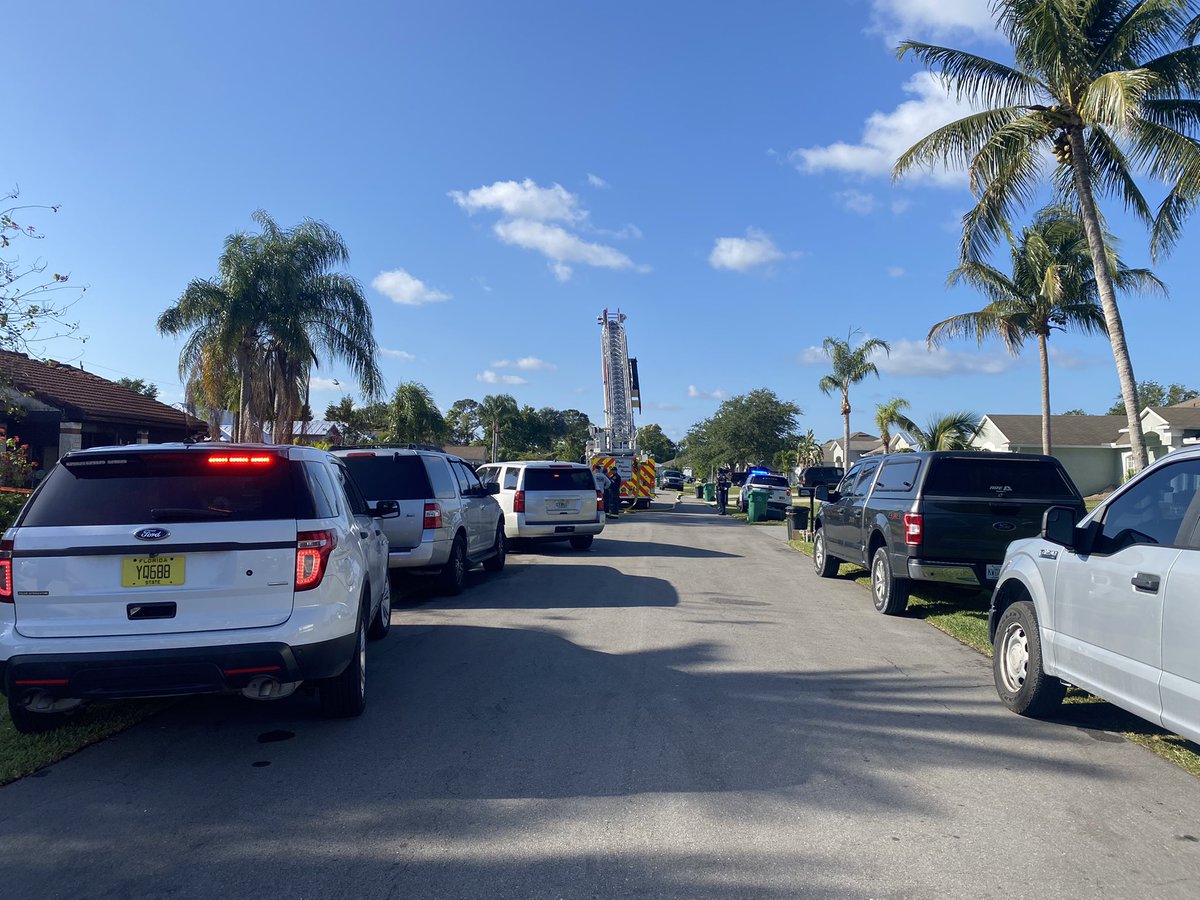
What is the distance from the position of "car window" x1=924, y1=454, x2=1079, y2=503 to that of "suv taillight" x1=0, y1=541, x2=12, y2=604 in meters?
8.44

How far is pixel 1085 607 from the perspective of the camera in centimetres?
546

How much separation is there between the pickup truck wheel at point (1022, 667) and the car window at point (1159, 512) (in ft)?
3.26

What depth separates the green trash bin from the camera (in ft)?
97.8

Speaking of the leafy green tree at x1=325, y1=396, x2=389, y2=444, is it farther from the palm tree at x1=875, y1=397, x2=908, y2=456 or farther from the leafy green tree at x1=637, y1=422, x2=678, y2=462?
the leafy green tree at x1=637, y1=422, x2=678, y2=462

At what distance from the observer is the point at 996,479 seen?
9.98m

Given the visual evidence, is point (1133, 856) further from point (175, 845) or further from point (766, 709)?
point (175, 845)

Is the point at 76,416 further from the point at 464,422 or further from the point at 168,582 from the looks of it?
the point at 464,422

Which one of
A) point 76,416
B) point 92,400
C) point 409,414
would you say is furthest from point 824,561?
point 409,414

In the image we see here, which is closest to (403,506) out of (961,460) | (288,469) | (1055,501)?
(288,469)

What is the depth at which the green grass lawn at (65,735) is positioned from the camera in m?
5.15

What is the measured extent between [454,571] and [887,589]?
5.39 metres

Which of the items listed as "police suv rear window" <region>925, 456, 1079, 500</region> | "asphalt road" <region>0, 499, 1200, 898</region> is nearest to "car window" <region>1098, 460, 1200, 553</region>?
"asphalt road" <region>0, 499, 1200, 898</region>

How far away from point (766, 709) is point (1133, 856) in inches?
101

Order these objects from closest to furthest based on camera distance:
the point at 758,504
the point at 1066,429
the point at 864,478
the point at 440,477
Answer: the point at 440,477 → the point at 864,478 → the point at 758,504 → the point at 1066,429
